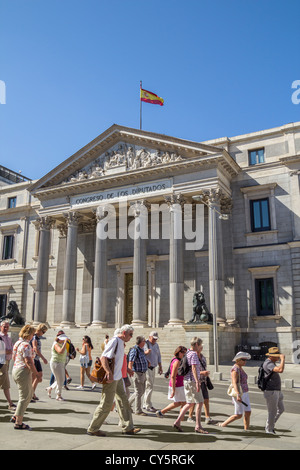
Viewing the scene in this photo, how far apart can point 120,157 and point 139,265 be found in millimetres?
8895

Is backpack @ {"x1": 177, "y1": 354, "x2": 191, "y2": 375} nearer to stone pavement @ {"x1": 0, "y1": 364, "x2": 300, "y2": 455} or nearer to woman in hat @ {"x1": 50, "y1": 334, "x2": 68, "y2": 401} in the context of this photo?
stone pavement @ {"x1": 0, "y1": 364, "x2": 300, "y2": 455}

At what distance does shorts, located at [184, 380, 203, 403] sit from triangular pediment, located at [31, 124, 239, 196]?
70.1 feet

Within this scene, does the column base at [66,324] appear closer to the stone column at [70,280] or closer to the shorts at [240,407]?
the stone column at [70,280]

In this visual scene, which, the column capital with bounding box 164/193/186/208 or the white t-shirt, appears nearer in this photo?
the white t-shirt

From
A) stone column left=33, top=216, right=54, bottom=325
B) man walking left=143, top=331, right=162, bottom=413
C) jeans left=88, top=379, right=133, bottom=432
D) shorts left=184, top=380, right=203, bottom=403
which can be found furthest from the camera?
stone column left=33, top=216, right=54, bottom=325

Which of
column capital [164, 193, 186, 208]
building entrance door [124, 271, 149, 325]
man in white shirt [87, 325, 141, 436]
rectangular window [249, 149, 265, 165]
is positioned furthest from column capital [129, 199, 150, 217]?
man in white shirt [87, 325, 141, 436]

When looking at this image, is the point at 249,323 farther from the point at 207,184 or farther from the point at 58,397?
the point at 58,397

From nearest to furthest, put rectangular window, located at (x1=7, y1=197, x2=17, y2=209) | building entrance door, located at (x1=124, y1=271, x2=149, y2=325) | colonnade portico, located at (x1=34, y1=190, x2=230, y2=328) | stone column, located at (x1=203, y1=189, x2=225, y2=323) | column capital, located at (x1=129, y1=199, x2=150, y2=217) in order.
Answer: stone column, located at (x1=203, y1=189, x2=225, y2=323)
colonnade portico, located at (x1=34, y1=190, x2=230, y2=328)
column capital, located at (x1=129, y1=199, x2=150, y2=217)
building entrance door, located at (x1=124, y1=271, x2=149, y2=325)
rectangular window, located at (x1=7, y1=197, x2=17, y2=209)

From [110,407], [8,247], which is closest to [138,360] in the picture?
[110,407]

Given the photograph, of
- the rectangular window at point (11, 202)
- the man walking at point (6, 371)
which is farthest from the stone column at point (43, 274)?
the man walking at point (6, 371)

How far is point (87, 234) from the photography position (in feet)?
124

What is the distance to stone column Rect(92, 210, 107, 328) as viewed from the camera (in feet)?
101

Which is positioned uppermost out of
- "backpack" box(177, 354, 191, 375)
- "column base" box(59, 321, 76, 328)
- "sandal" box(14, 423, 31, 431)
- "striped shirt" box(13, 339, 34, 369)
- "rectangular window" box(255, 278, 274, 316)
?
"rectangular window" box(255, 278, 274, 316)
